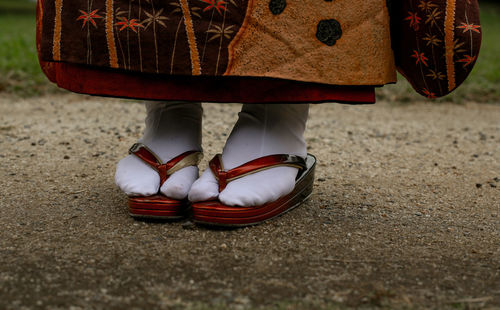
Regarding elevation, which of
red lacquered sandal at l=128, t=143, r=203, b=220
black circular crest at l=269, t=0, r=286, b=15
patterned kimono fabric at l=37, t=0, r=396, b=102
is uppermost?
black circular crest at l=269, t=0, r=286, b=15

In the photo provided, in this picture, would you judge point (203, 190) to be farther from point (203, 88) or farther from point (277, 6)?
point (277, 6)

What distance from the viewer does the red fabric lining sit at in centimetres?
107

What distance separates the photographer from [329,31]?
105cm

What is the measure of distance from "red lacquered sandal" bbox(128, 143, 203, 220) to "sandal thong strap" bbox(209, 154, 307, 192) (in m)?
0.08

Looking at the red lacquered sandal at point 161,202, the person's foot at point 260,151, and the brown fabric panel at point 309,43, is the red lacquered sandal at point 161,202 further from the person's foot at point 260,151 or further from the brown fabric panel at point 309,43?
the brown fabric panel at point 309,43

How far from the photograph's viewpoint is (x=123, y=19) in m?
1.03

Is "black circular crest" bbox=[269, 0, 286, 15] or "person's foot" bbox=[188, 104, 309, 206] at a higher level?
"black circular crest" bbox=[269, 0, 286, 15]

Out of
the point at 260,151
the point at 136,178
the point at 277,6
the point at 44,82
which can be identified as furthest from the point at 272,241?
the point at 44,82

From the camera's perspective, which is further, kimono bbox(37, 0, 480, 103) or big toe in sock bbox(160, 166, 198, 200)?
big toe in sock bbox(160, 166, 198, 200)

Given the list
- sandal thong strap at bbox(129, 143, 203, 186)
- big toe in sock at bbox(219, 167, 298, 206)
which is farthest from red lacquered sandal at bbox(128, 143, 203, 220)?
→ big toe in sock at bbox(219, 167, 298, 206)

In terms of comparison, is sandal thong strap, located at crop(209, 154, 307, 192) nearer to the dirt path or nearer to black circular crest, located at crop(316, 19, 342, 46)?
the dirt path

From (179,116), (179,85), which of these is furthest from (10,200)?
(179,85)

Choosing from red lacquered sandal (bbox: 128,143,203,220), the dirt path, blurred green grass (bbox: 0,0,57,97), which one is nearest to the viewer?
the dirt path

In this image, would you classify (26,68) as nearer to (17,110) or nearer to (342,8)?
(17,110)
